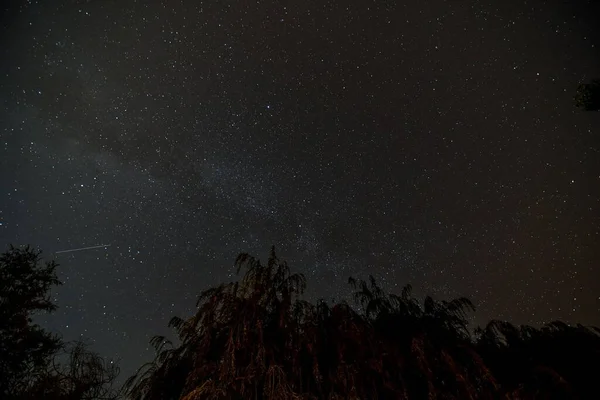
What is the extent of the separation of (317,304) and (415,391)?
2554mm

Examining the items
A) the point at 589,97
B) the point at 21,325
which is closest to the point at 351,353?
the point at 589,97

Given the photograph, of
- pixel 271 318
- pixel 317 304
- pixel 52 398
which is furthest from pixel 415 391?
pixel 52 398

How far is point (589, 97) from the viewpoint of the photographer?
471cm

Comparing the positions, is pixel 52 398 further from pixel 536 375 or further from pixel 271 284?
pixel 536 375

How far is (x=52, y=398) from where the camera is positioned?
34.3 feet

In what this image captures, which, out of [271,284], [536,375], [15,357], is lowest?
[536,375]

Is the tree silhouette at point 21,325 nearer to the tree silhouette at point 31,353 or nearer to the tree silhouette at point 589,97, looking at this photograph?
the tree silhouette at point 31,353

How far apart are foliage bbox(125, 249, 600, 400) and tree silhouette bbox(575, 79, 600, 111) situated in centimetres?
461

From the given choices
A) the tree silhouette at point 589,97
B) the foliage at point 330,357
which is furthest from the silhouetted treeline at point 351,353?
the tree silhouette at point 589,97

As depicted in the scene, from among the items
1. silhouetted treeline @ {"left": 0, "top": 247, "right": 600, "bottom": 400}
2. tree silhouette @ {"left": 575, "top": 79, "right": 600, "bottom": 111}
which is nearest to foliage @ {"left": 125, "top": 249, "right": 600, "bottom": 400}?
silhouetted treeline @ {"left": 0, "top": 247, "right": 600, "bottom": 400}

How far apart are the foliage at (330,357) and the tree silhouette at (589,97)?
15.1 ft

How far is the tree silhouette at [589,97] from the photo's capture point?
464 centimetres

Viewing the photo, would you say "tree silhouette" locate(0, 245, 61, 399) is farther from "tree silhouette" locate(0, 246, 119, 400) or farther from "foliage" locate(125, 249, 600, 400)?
"foliage" locate(125, 249, 600, 400)

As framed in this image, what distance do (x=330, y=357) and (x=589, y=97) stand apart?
590 centimetres
